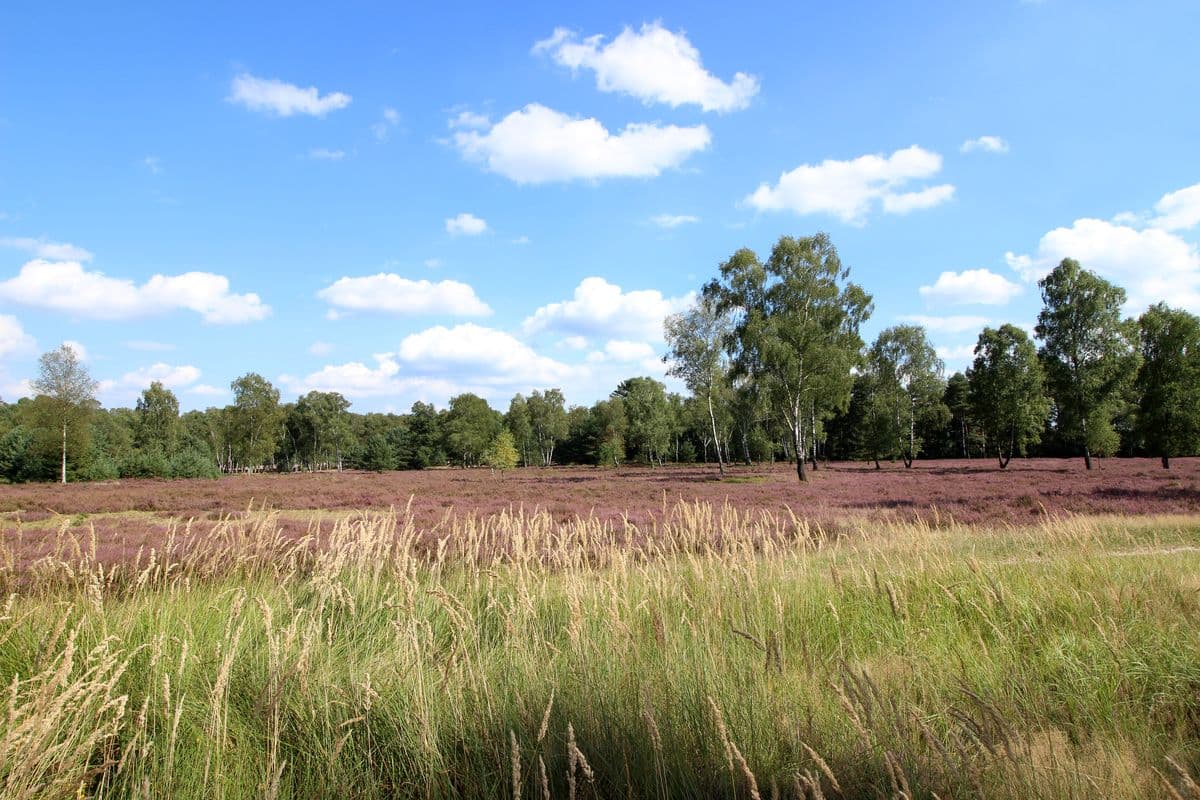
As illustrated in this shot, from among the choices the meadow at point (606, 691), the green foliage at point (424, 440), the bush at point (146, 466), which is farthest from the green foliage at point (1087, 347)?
the green foliage at point (424, 440)

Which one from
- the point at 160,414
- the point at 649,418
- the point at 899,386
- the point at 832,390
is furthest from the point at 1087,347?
the point at 160,414

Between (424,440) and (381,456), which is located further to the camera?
(424,440)

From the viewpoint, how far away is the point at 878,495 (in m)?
22.7

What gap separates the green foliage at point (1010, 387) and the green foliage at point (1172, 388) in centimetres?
783

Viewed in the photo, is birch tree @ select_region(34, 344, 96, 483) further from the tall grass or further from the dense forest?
the tall grass

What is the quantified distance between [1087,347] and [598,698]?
47.1 metres

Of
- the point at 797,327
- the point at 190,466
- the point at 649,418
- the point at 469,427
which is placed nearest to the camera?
the point at 797,327

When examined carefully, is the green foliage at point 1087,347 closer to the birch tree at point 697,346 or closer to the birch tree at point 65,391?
the birch tree at point 697,346

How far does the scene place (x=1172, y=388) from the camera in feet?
107

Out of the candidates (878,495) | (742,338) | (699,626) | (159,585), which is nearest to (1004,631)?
(699,626)

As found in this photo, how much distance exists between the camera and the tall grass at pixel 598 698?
7.57ft

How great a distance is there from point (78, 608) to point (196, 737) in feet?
6.74

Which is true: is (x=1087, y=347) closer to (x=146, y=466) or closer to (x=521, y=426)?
(x=521, y=426)

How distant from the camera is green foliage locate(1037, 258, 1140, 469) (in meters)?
37.1
